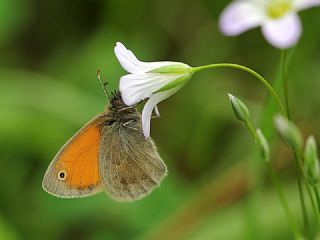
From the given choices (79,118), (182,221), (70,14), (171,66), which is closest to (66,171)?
(171,66)

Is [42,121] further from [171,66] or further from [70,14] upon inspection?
[171,66]

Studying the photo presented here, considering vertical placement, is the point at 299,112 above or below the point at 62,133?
below

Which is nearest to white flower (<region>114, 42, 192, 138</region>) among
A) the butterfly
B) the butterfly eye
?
the butterfly

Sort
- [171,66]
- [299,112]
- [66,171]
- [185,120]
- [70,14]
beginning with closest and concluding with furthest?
[171,66], [66,171], [299,112], [185,120], [70,14]

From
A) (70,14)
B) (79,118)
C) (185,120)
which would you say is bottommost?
(185,120)

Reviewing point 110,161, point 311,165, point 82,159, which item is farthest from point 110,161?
point 311,165

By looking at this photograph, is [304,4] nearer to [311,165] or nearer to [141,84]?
[311,165]

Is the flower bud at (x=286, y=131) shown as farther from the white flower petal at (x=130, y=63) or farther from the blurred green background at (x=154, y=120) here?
the blurred green background at (x=154, y=120)

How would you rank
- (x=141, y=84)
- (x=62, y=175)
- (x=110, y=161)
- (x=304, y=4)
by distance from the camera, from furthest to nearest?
1. (x=110, y=161)
2. (x=62, y=175)
3. (x=141, y=84)
4. (x=304, y=4)

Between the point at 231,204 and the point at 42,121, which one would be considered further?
the point at 42,121
